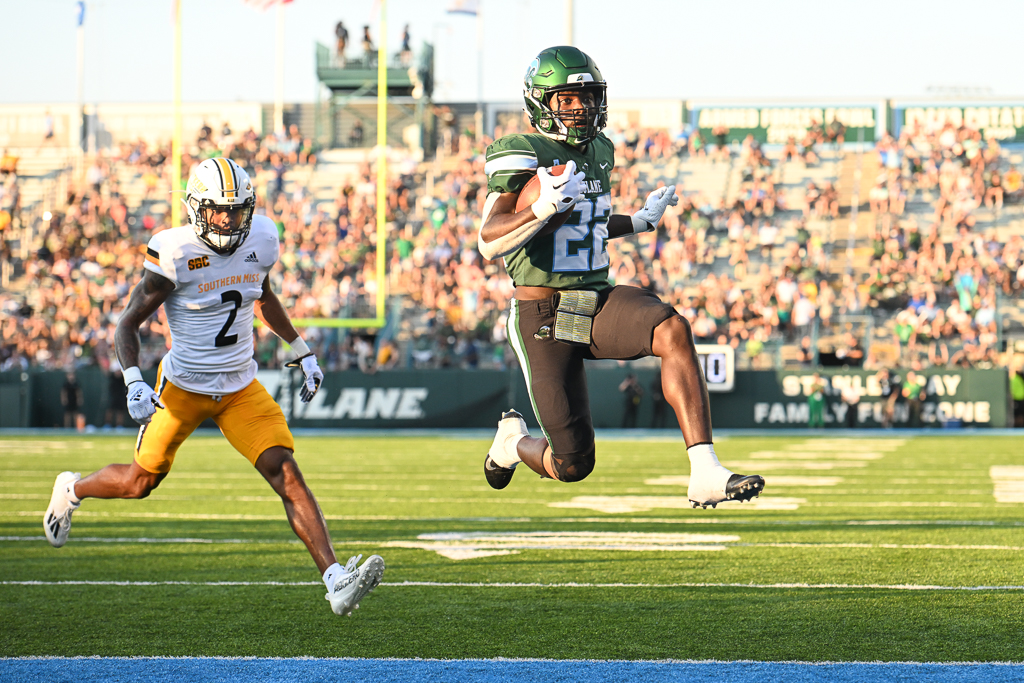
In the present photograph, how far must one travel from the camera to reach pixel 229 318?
18.2 feet

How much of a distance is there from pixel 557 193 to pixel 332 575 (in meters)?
1.89

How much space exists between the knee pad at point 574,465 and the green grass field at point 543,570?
0.76 metres

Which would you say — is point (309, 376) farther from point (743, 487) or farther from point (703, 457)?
point (743, 487)

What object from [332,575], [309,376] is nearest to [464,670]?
[332,575]

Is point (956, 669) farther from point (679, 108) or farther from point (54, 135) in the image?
point (54, 135)

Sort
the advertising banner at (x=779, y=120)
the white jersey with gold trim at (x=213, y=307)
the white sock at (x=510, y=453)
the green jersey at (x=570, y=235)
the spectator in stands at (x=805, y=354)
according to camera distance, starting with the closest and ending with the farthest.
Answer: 1. the green jersey at (x=570, y=235)
2. the white sock at (x=510, y=453)
3. the white jersey with gold trim at (x=213, y=307)
4. the spectator in stands at (x=805, y=354)
5. the advertising banner at (x=779, y=120)

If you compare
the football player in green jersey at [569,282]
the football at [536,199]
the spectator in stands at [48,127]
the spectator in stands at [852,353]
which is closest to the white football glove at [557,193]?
the football player in green jersey at [569,282]

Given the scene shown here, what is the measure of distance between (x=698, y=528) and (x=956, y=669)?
12.9 feet

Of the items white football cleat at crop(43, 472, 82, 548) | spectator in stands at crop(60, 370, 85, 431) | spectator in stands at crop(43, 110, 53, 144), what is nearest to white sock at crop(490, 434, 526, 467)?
white football cleat at crop(43, 472, 82, 548)

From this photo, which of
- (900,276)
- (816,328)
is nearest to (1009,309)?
(900,276)

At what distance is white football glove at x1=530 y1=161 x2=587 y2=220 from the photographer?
4.07 metres

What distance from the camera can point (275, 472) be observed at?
5.18 m

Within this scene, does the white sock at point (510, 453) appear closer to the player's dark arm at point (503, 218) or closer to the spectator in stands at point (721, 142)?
the player's dark arm at point (503, 218)

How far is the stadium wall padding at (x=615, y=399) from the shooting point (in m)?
19.6
